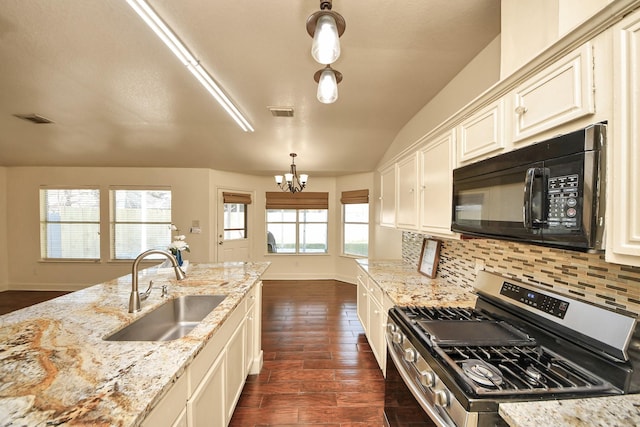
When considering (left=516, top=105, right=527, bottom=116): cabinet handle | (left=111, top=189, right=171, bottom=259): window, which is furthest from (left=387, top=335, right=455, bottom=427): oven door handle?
(left=111, top=189, right=171, bottom=259): window

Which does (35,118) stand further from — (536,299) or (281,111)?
(536,299)

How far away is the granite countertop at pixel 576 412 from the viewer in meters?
0.72

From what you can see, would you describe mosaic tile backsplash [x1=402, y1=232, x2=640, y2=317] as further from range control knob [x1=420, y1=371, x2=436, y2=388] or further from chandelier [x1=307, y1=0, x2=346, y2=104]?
chandelier [x1=307, y1=0, x2=346, y2=104]

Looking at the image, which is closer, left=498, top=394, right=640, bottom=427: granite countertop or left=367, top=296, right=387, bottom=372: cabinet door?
left=498, top=394, right=640, bottom=427: granite countertop

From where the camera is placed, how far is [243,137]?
4.04 meters

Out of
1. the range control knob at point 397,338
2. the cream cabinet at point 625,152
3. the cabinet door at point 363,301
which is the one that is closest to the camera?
the cream cabinet at point 625,152

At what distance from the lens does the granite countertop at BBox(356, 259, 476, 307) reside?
1788 millimetres

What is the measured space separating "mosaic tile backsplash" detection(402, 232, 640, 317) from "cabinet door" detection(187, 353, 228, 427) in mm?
1807

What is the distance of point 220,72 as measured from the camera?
2406 millimetres

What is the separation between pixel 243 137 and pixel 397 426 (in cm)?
396

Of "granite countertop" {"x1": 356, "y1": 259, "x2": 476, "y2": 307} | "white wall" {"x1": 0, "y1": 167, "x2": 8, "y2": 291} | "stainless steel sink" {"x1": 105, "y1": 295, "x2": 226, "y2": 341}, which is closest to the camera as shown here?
"stainless steel sink" {"x1": 105, "y1": 295, "x2": 226, "y2": 341}

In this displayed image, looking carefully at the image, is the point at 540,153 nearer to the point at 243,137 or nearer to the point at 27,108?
the point at 243,137

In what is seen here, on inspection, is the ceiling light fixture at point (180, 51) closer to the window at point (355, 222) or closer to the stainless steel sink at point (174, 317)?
the stainless steel sink at point (174, 317)

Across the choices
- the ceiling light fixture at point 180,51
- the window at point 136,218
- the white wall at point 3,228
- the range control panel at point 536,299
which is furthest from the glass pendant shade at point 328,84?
the white wall at point 3,228
